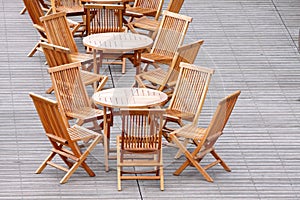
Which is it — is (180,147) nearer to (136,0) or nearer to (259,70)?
(259,70)

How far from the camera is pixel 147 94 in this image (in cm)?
1020

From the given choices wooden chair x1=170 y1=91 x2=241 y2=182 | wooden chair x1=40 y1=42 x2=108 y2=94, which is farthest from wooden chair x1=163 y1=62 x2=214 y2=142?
wooden chair x1=40 y1=42 x2=108 y2=94

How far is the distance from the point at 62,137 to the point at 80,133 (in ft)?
1.24

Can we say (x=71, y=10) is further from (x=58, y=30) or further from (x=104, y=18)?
(x=58, y=30)

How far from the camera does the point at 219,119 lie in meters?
9.77

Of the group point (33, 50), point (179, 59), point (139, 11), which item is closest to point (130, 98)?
point (179, 59)

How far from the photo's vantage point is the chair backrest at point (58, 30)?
12.0 meters

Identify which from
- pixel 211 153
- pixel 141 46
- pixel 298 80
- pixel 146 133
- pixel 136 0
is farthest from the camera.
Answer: pixel 136 0

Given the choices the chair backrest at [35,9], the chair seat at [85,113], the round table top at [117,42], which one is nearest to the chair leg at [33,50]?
the chair backrest at [35,9]

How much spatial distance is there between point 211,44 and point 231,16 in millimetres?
1375

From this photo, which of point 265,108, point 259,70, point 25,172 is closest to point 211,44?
point 259,70

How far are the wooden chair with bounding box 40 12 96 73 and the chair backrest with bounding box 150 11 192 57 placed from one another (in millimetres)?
982

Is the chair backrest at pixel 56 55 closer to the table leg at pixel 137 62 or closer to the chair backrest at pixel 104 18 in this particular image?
the table leg at pixel 137 62

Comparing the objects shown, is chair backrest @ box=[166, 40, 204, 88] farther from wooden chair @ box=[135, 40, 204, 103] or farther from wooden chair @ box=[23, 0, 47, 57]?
wooden chair @ box=[23, 0, 47, 57]
